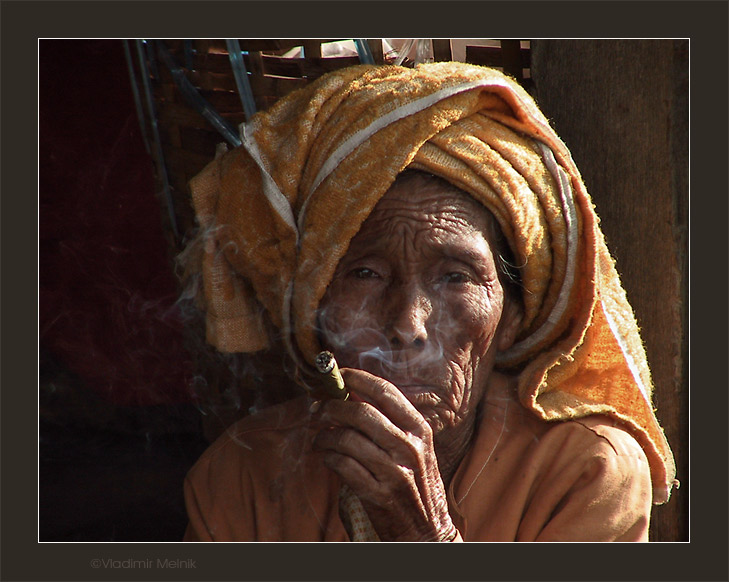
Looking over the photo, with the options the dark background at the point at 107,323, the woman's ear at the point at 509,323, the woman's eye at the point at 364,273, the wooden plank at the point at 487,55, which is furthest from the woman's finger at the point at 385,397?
the wooden plank at the point at 487,55

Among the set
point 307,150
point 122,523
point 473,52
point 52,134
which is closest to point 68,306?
point 52,134

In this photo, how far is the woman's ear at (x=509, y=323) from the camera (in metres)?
2.53

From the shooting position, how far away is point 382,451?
2129mm

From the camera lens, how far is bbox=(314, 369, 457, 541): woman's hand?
2.12 metres

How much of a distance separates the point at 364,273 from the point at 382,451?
536 mm

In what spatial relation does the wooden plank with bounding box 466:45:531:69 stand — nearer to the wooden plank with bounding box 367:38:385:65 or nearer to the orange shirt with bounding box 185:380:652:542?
the wooden plank with bounding box 367:38:385:65

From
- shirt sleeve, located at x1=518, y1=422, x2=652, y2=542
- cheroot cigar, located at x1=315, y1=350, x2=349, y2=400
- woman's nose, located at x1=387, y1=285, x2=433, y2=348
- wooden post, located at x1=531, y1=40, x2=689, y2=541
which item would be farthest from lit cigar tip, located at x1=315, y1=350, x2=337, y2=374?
→ wooden post, located at x1=531, y1=40, x2=689, y2=541

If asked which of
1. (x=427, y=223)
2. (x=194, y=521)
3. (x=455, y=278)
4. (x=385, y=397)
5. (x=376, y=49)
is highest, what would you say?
(x=376, y=49)

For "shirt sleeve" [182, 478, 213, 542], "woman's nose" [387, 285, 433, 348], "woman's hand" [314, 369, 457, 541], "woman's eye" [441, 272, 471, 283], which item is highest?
"woman's eye" [441, 272, 471, 283]

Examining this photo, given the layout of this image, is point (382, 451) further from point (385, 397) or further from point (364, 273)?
Answer: point (364, 273)

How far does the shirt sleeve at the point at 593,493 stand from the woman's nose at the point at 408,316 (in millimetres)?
596

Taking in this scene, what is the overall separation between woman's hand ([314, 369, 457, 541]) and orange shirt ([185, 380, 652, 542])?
282 millimetres

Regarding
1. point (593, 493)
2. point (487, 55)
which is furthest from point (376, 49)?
point (593, 493)

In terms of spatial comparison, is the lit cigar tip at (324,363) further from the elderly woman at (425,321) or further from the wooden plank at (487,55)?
the wooden plank at (487,55)
